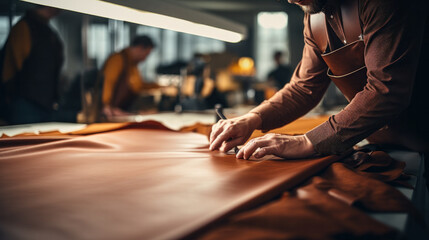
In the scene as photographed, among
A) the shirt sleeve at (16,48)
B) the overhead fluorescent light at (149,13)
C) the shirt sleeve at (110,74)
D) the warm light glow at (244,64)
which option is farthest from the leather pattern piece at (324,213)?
the warm light glow at (244,64)

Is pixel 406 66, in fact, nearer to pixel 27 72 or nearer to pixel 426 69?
pixel 426 69

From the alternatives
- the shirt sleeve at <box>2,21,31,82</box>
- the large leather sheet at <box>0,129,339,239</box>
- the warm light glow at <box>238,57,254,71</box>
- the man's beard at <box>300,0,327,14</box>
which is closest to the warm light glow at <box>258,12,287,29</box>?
the warm light glow at <box>238,57,254,71</box>

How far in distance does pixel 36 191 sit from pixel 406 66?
30.8 inches

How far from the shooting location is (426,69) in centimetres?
108

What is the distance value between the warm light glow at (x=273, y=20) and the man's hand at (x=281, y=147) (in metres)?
11.2

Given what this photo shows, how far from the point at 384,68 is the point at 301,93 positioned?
0.43m

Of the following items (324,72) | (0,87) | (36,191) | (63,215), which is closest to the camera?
(63,215)

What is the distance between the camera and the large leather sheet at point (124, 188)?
49 cm

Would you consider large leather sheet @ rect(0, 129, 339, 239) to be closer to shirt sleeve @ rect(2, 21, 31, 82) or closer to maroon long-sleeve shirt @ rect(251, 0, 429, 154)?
maroon long-sleeve shirt @ rect(251, 0, 429, 154)

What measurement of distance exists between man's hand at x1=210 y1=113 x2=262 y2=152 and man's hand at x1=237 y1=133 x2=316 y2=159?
14cm

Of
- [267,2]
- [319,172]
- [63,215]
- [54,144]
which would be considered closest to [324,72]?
[319,172]

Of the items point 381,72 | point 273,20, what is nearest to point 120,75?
point 381,72

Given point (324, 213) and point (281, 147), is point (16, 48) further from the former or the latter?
point (324, 213)

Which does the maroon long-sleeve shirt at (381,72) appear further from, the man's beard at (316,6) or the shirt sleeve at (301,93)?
the shirt sleeve at (301,93)
